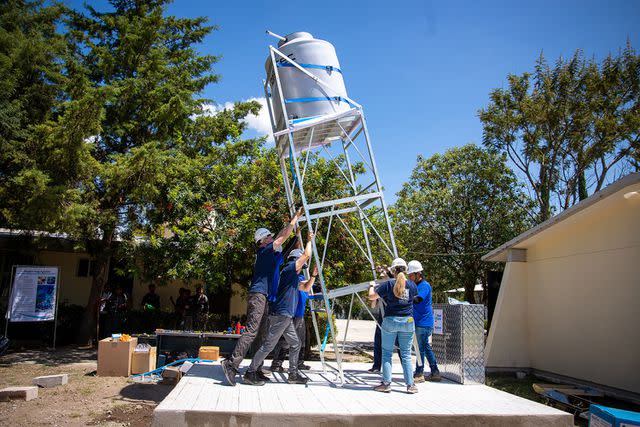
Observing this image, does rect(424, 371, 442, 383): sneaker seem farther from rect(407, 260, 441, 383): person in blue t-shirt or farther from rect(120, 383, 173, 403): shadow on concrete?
rect(120, 383, 173, 403): shadow on concrete

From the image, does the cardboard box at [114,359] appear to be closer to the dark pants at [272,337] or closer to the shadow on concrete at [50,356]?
the shadow on concrete at [50,356]

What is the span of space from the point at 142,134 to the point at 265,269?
10.3m

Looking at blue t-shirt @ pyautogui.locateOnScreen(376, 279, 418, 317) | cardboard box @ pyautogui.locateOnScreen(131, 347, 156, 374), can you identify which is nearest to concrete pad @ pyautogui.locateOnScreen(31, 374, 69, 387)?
cardboard box @ pyautogui.locateOnScreen(131, 347, 156, 374)

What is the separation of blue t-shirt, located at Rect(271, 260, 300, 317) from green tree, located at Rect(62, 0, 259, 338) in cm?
724

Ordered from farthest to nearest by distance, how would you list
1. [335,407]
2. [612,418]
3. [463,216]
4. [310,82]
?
[463,216] → [310,82] → [335,407] → [612,418]

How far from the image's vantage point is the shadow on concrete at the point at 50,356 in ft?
39.1

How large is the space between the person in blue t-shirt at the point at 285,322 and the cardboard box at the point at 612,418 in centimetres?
351

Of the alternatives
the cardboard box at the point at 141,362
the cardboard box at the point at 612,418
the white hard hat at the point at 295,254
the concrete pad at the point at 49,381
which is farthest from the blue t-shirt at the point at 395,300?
the concrete pad at the point at 49,381

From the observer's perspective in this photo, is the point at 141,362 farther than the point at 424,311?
Yes

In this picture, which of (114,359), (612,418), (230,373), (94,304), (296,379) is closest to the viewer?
(612,418)

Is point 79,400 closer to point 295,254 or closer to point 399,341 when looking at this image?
point 295,254

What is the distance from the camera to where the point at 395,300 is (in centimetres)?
634

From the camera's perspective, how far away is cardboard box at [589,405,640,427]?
4.57 metres

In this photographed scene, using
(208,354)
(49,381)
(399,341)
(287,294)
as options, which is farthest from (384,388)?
(49,381)
